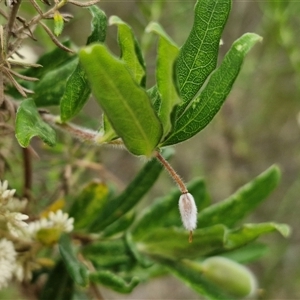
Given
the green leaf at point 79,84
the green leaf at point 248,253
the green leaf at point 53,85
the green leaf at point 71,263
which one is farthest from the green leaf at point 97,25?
the green leaf at point 248,253

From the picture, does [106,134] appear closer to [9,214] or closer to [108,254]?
[9,214]

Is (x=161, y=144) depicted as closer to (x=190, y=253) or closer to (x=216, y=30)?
(x=216, y=30)

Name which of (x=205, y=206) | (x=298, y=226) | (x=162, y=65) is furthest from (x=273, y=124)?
(x=162, y=65)

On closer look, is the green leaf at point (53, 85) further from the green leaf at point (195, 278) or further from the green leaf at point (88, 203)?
the green leaf at point (195, 278)

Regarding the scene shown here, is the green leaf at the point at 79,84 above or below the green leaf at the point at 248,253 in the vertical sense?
above

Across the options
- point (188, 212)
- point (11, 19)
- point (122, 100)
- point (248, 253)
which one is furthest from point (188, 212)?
point (248, 253)

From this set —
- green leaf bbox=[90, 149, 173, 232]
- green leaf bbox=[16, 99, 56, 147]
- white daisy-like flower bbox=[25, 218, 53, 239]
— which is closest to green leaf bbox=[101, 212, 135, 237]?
green leaf bbox=[90, 149, 173, 232]
